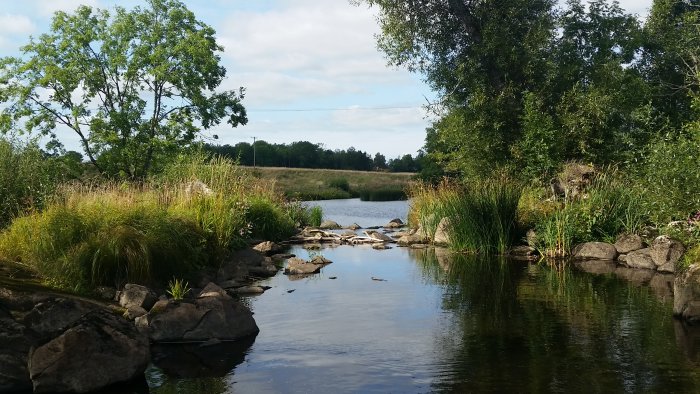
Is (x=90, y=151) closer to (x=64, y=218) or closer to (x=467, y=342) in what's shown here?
(x=64, y=218)

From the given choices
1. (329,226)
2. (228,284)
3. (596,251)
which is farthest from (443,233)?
(228,284)

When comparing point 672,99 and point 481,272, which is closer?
point 481,272

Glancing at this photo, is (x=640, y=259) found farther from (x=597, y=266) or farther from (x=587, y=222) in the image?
(x=587, y=222)

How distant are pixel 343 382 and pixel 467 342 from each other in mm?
2133

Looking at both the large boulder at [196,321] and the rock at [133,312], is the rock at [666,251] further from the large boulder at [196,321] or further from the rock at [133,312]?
the rock at [133,312]

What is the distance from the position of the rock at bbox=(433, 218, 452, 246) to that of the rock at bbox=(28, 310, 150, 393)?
12583 millimetres

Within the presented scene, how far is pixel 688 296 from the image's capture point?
9555 mm

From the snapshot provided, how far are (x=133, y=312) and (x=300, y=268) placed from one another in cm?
618

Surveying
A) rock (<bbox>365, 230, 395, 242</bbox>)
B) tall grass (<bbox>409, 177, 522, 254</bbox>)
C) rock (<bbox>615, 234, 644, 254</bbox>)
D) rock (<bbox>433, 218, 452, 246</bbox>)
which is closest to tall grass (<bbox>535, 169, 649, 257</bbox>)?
rock (<bbox>615, 234, 644, 254</bbox>)

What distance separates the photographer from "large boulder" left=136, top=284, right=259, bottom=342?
8.53m

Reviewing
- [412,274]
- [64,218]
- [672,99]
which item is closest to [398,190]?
[672,99]

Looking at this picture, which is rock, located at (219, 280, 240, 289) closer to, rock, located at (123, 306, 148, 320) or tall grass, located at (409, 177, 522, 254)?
rock, located at (123, 306, 148, 320)

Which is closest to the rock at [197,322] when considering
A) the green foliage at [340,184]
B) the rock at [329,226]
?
the rock at [329,226]

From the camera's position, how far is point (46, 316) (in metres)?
7.35
